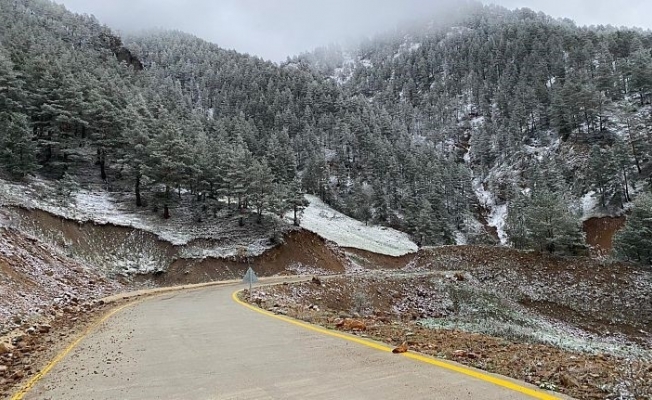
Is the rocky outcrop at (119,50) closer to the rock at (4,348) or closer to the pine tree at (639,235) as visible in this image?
the pine tree at (639,235)

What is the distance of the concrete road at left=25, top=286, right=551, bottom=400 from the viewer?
534 cm

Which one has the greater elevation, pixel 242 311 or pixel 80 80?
pixel 80 80

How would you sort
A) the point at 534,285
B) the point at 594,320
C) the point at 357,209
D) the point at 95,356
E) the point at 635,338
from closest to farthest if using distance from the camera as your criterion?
the point at 95,356 < the point at 635,338 < the point at 594,320 < the point at 534,285 < the point at 357,209

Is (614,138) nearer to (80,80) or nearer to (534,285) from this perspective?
(534,285)

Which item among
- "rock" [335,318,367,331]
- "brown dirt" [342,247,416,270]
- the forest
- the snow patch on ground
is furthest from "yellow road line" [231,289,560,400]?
"brown dirt" [342,247,416,270]

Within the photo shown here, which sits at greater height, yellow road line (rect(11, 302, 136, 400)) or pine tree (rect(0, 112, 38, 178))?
pine tree (rect(0, 112, 38, 178))

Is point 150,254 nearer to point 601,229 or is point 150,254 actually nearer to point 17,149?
Answer: point 17,149

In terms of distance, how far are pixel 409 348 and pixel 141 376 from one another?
4.62 meters

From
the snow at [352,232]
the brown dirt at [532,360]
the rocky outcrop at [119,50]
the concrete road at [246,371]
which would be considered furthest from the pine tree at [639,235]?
the rocky outcrop at [119,50]

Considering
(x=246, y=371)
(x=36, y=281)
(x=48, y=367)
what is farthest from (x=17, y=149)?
(x=246, y=371)

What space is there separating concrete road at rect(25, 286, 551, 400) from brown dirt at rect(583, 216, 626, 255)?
6768cm

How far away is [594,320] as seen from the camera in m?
27.3

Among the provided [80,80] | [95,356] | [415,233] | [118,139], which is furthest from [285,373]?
[415,233]

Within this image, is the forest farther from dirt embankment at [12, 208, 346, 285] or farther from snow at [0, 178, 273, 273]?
dirt embankment at [12, 208, 346, 285]
